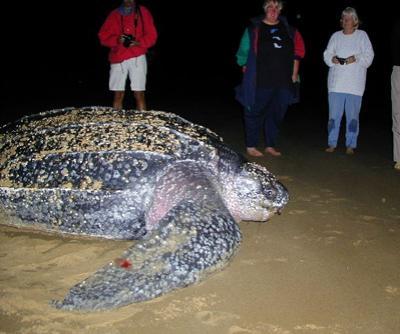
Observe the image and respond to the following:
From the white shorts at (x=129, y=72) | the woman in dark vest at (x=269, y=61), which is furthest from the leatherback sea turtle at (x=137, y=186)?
the white shorts at (x=129, y=72)

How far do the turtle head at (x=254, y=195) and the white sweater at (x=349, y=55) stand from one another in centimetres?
236

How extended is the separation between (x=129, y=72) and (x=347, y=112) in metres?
2.51

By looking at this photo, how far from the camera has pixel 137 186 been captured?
255 cm

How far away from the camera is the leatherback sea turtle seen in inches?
88.2

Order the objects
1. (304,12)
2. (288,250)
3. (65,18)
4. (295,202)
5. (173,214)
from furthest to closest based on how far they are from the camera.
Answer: (304,12) < (65,18) < (295,202) < (288,250) < (173,214)

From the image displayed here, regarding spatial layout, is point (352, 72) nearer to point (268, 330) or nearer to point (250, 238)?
point (250, 238)

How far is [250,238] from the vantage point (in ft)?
9.42

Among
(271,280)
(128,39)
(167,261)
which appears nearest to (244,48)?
(128,39)

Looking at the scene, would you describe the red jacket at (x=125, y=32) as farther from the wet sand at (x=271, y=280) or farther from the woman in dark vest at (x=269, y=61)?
the wet sand at (x=271, y=280)

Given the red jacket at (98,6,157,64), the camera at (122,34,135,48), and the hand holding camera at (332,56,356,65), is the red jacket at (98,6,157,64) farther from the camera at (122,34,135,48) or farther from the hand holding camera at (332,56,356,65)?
the hand holding camera at (332,56,356,65)

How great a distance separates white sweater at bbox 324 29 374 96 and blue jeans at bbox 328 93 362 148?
0.07 m

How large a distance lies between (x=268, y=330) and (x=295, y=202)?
1.74m

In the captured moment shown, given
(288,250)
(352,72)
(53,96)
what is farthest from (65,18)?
(288,250)

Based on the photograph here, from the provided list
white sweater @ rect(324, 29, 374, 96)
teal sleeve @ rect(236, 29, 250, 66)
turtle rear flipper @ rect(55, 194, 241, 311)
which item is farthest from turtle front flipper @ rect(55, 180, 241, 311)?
white sweater @ rect(324, 29, 374, 96)
